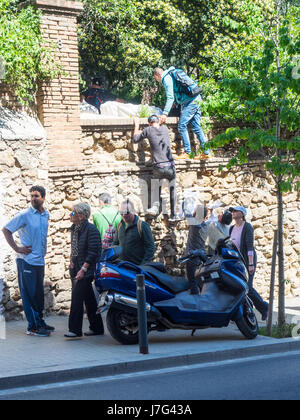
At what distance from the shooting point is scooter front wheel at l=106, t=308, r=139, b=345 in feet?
30.7

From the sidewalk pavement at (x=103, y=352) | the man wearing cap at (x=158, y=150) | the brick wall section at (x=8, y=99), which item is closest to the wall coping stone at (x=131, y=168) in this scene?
the man wearing cap at (x=158, y=150)

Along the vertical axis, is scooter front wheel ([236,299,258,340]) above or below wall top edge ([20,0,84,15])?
below

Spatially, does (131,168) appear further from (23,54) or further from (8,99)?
(23,54)

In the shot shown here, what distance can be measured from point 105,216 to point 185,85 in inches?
145

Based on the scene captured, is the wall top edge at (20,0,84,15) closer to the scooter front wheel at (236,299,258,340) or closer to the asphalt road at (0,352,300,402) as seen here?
the scooter front wheel at (236,299,258,340)

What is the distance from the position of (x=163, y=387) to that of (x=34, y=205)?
3.49m

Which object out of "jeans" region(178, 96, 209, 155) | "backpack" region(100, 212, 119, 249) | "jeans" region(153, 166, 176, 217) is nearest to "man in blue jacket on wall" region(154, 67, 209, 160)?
"jeans" region(178, 96, 209, 155)

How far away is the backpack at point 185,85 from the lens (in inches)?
543

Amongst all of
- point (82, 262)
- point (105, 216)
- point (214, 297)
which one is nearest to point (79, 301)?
point (82, 262)

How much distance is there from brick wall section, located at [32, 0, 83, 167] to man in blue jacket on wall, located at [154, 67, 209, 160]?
2.03 meters

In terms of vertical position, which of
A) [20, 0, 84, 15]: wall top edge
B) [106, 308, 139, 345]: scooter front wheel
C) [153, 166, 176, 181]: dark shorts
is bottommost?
[106, 308, 139, 345]: scooter front wheel
